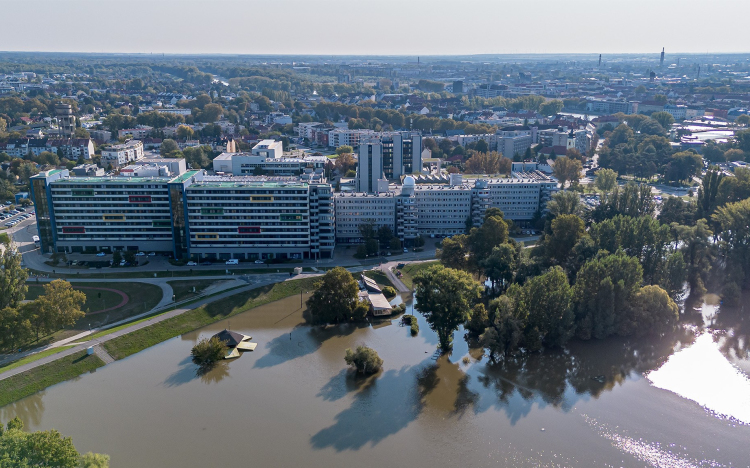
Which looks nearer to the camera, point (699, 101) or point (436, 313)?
point (436, 313)

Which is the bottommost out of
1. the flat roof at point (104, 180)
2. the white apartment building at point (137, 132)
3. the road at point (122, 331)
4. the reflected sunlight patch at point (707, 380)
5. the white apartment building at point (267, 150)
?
the reflected sunlight patch at point (707, 380)

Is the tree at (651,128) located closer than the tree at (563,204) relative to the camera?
No

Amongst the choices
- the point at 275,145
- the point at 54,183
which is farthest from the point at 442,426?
the point at 275,145

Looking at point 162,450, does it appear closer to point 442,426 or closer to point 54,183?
point 442,426

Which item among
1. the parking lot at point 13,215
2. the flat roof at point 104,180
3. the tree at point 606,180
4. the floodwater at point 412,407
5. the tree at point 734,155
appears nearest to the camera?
the floodwater at point 412,407

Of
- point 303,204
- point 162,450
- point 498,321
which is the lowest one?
point 162,450

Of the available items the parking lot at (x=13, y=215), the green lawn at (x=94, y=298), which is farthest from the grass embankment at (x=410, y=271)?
the parking lot at (x=13, y=215)

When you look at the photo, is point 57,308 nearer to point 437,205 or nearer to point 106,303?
point 106,303

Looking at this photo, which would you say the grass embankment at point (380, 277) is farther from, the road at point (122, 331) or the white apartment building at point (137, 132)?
the white apartment building at point (137, 132)
